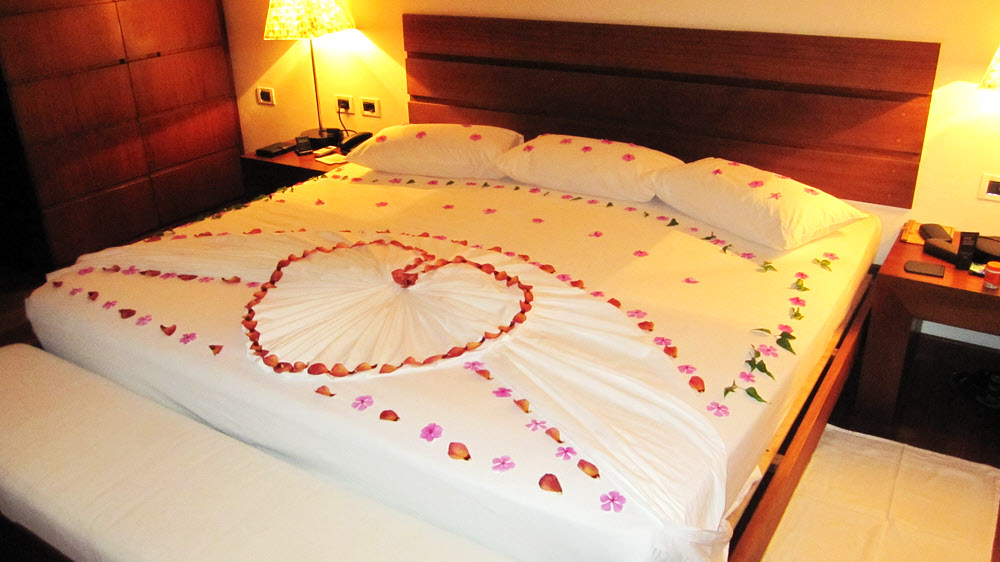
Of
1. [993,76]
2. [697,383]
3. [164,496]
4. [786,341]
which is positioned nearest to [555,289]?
[697,383]

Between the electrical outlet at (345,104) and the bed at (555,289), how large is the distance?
450 mm

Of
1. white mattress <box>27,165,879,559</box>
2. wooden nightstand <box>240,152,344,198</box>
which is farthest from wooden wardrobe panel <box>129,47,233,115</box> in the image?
white mattress <box>27,165,879,559</box>

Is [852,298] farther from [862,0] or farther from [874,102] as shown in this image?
[862,0]

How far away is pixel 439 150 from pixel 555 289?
1.32 metres

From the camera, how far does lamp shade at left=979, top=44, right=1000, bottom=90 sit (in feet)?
7.68

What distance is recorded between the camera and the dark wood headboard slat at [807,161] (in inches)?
108

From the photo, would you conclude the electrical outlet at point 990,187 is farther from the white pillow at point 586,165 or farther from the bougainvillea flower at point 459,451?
the bougainvillea flower at point 459,451

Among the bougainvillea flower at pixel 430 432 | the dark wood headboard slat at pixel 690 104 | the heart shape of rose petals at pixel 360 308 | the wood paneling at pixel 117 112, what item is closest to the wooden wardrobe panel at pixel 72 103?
the wood paneling at pixel 117 112

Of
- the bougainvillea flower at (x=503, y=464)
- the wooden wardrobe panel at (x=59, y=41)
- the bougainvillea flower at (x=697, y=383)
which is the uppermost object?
the wooden wardrobe panel at (x=59, y=41)

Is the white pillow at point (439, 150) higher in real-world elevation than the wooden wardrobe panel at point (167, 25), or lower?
lower

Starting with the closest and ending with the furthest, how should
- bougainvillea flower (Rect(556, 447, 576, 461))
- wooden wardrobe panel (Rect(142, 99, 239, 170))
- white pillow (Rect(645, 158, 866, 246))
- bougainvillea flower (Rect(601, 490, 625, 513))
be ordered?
bougainvillea flower (Rect(601, 490, 625, 513)), bougainvillea flower (Rect(556, 447, 576, 461)), white pillow (Rect(645, 158, 866, 246)), wooden wardrobe panel (Rect(142, 99, 239, 170))

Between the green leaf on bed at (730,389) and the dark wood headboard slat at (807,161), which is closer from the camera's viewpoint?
the green leaf on bed at (730,389)

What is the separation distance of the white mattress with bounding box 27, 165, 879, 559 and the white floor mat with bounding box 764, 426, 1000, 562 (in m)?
0.46

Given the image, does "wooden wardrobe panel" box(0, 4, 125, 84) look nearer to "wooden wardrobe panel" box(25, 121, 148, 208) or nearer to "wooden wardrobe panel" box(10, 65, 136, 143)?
"wooden wardrobe panel" box(10, 65, 136, 143)
